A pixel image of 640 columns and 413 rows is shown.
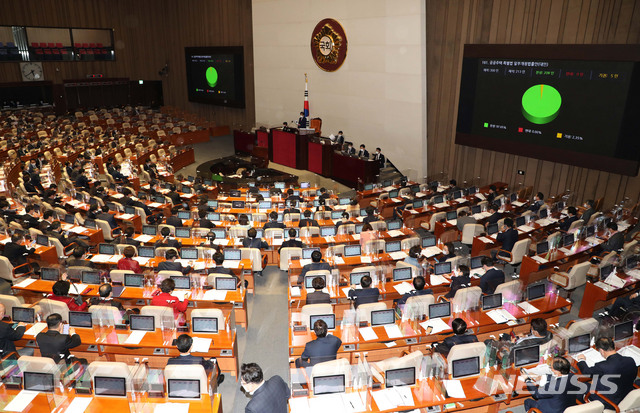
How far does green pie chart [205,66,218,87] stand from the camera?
2770 centimetres

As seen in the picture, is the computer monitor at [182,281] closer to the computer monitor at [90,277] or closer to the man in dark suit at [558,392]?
the computer monitor at [90,277]

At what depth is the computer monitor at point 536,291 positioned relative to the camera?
8.02m

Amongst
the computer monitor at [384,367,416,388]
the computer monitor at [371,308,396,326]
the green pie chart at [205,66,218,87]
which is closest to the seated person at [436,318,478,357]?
the computer monitor at [384,367,416,388]

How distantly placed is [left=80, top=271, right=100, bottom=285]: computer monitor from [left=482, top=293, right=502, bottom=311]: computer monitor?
23.7 ft

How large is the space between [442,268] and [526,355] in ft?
9.34

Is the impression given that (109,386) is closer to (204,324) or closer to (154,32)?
(204,324)

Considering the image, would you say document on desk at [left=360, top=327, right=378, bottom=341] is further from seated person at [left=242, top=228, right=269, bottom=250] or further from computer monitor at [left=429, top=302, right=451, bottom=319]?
seated person at [left=242, top=228, right=269, bottom=250]

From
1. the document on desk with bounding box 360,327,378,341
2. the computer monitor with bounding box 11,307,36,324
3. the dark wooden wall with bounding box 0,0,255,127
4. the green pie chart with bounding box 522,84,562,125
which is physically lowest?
the document on desk with bounding box 360,327,378,341

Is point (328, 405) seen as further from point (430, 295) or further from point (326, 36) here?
point (326, 36)

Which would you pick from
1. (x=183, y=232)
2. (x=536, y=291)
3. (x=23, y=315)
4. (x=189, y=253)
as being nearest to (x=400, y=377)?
(x=536, y=291)

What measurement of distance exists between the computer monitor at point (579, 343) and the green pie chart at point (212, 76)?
83.5 ft

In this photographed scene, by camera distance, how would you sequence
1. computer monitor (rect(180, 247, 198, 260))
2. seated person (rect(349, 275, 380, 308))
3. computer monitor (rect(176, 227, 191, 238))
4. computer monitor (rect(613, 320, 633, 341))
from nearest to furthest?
computer monitor (rect(613, 320, 633, 341))
seated person (rect(349, 275, 380, 308))
computer monitor (rect(180, 247, 198, 260))
computer monitor (rect(176, 227, 191, 238))

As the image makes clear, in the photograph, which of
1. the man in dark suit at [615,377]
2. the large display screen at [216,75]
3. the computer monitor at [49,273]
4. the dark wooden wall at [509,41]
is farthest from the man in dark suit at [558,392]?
the large display screen at [216,75]

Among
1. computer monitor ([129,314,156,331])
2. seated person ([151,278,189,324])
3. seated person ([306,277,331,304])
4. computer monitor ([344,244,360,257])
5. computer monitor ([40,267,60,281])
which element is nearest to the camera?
computer monitor ([129,314,156,331])
